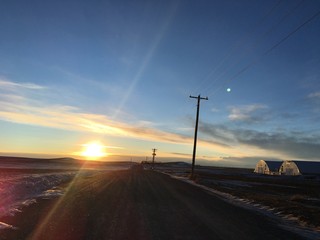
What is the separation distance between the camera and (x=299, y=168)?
107m

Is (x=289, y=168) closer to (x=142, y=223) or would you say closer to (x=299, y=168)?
(x=299, y=168)

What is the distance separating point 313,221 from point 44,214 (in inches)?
396

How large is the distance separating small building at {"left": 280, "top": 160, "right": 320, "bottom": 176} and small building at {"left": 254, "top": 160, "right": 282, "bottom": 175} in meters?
3.71

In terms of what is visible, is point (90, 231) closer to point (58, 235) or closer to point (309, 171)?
point (58, 235)

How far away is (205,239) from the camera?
10.3m

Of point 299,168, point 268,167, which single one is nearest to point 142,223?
point 299,168

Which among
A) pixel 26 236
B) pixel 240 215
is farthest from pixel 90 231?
pixel 240 215

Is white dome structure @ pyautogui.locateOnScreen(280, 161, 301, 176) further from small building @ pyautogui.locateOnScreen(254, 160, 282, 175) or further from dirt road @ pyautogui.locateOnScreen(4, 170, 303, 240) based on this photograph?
dirt road @ pyautogui.locateOnScreen(4, 170, 303, 240)

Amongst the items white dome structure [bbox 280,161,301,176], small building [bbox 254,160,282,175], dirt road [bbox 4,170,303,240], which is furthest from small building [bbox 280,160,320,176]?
dirt road [bbox 4,170,303,240]

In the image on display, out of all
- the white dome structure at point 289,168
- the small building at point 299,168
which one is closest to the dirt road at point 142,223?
Answer: the small building at point 299,168

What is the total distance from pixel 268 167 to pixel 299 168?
57.4 ft

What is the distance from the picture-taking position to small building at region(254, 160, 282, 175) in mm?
120162

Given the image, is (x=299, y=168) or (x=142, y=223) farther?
(x=299, y=168)

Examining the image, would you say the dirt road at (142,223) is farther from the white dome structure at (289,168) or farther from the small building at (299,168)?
the white dome structure at (289,168)
